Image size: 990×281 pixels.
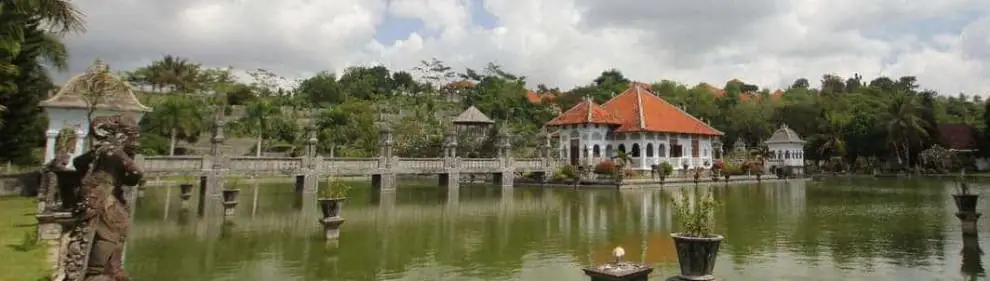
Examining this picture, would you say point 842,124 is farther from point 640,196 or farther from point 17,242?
point 17,242

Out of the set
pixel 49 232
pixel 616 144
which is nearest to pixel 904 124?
pixel 616 144

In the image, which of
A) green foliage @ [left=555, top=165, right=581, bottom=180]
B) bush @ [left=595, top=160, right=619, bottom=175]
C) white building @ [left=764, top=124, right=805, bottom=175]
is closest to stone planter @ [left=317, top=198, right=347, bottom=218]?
green foliage @ [left=555, top=165, right=581, bottom=180]

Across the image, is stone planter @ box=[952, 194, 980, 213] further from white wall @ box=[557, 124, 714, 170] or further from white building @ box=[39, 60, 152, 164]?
white wall @ box=[557, 124, 714, 170]

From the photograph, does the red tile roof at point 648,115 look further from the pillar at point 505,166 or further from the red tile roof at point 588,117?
the pillar at point 505,166

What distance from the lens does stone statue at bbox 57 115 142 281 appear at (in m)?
4.58

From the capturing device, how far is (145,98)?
49.9 m

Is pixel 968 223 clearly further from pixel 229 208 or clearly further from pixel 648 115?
pixel 648 115

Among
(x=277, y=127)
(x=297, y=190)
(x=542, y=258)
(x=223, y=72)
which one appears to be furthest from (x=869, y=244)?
(x=223, y=72)

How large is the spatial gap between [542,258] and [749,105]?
52549mm

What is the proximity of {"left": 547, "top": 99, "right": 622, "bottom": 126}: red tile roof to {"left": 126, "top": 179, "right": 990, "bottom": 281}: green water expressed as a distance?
16818 millimetres

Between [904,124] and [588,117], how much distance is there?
26.0 m

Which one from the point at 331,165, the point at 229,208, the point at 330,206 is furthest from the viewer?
the point at 331,165

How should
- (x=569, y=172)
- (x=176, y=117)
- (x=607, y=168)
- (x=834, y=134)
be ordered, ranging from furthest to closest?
(x=834, y=134)
(x=176, y=117)
(x=569, y=172)
(x=607, y=168)

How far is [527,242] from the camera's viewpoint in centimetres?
1231
